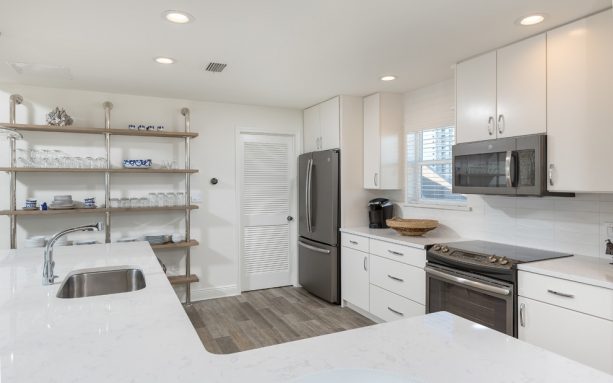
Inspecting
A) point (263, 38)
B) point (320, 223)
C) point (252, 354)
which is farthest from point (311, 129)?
point (252, 354)

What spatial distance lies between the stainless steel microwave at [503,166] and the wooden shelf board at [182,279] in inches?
112

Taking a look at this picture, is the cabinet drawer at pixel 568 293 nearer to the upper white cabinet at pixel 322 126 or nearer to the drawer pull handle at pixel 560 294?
the drawer pull handle at pixel 560 294

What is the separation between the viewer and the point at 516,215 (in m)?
3.06

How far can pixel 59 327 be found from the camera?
1.35 metres

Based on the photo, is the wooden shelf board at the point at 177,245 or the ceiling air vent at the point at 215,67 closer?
the ceiling air vent at the point at 215,67

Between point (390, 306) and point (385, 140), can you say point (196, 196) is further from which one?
point (390, 306)

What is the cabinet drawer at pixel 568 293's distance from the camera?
194 cm

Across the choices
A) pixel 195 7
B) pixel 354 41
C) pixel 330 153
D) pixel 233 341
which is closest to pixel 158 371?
pixel 195 7

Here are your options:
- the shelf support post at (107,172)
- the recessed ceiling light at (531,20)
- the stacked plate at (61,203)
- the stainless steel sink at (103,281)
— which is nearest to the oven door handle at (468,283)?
the recessed ceiling light at (531,20)

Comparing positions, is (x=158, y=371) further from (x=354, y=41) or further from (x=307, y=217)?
(x=307, y=217)

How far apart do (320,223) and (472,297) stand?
2.06m

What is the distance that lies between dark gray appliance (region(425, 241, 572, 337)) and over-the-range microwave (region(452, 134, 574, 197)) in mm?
430

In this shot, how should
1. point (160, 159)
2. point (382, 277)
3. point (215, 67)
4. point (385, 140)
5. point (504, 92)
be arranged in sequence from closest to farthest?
1. point (504, 92)
2. point (215, 67)
3. point (382, 277)
4. point (385, 140)
5. point (160, 159)

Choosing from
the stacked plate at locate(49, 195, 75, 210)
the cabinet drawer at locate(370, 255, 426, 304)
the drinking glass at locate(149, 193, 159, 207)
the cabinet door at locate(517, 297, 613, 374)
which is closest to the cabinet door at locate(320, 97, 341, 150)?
the cabinet drawer at locate(370, 255, 426, 304)
